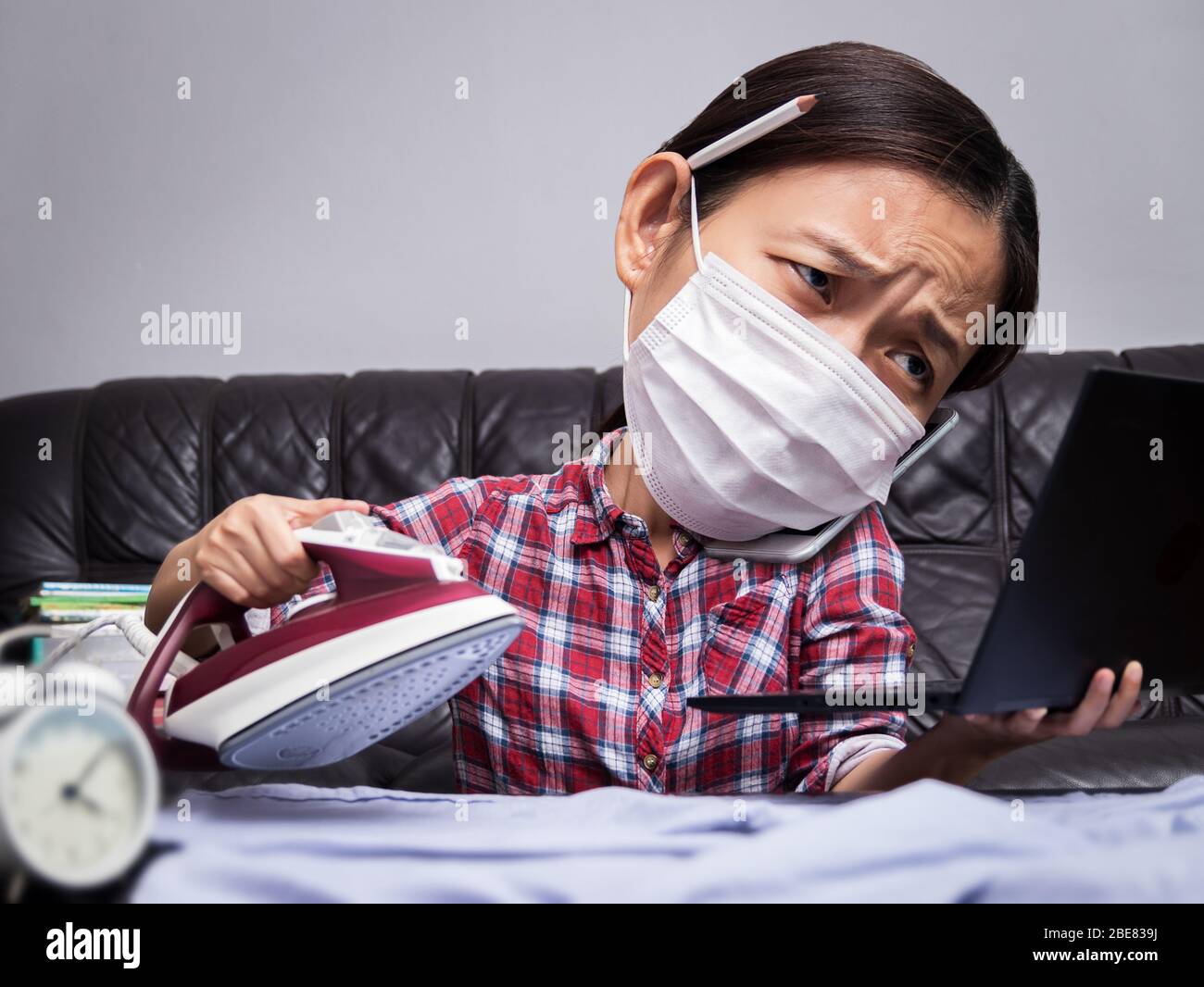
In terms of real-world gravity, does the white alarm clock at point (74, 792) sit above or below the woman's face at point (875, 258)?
below

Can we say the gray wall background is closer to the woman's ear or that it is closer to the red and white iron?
the woman's ear

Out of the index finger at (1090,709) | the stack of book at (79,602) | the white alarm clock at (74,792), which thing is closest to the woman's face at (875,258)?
the index finger at (1090,709)

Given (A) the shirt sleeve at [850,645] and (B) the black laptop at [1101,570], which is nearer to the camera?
(B) the black laptop at [1101,570]

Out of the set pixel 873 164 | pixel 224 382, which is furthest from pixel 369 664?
pixel 224 382

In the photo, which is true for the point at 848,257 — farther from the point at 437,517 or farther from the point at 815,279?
the point at 437,517

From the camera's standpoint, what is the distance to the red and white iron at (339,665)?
0.49m

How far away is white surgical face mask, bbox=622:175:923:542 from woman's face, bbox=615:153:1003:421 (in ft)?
0.07

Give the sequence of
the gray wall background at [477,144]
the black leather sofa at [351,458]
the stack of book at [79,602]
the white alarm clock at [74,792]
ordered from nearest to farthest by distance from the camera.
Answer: the white alarm clock at [74,792], the stack of book at [79,602], the black leather sofa at [351,458], the gray wall background at [477,144]

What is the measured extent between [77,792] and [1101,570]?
52 centimetres

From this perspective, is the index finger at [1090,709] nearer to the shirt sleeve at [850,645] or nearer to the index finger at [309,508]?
the shirt sleeve at [850,645]

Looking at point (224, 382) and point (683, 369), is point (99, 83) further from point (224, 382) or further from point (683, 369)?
point (683, 369)
